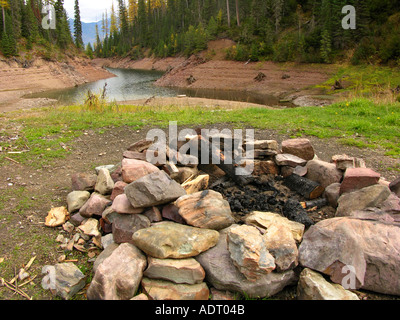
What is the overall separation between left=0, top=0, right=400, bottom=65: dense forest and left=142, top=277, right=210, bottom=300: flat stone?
28974 mm

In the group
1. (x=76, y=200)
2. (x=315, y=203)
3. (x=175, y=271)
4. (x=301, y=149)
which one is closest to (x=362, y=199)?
(x=315, y=203)

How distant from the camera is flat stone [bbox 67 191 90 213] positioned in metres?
4.25

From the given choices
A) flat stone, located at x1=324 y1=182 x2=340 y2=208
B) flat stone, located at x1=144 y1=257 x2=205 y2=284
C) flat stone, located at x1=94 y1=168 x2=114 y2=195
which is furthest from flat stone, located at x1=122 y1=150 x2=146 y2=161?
flat stone, located at x1=324 y1=182 x2=340 y2=208

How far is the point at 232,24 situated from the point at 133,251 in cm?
5525

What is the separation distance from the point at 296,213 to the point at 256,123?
5.60m

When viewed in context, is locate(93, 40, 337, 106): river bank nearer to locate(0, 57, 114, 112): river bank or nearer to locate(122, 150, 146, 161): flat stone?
locate(0, 57, 114, 112): river bank

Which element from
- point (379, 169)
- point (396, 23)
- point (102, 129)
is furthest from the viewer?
point (396, 23)

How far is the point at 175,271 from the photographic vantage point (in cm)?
285

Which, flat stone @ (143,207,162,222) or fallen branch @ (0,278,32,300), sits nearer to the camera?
fallen branch @ (0,278,32,300)

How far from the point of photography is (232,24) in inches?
2018

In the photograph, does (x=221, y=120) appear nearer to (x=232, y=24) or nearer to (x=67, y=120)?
(x=67, y=120)

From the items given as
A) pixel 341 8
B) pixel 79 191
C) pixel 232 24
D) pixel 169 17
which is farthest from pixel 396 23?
pixel 169 17

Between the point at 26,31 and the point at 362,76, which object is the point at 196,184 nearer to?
the point at 362,76

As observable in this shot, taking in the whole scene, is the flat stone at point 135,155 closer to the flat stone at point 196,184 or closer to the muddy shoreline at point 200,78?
the flat stone at point 196,184
